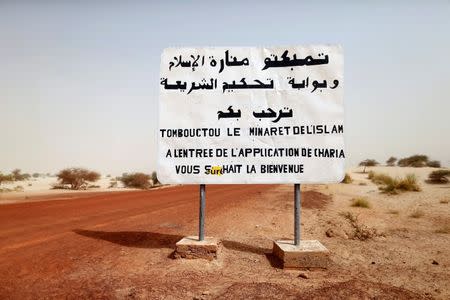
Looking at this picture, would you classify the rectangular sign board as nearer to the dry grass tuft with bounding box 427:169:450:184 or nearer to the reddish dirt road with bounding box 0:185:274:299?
the reddish dirt road with bounding box 0:185:274:299

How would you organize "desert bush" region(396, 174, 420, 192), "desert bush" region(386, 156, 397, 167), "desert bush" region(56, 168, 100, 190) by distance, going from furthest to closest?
"desert bush" region(386, 156, 397, 167)
"desert bush" region(56, 168, 100, 190)
"desert bush" region(396, 174, 420, 192)

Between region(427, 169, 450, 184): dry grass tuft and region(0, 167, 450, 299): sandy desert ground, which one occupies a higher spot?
region(0, 167, 450, 299): sandy desert ground

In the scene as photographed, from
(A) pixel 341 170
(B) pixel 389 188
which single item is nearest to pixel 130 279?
(A) pixel 341 170

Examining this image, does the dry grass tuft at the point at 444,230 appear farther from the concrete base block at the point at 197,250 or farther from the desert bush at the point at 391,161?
the desert bush at the point at 391,161

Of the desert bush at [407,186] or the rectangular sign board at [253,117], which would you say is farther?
the desert bush at [407,186]

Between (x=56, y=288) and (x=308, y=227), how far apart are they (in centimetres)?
650

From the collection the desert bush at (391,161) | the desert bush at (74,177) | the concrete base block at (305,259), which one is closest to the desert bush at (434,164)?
the desert bush at (391,161)

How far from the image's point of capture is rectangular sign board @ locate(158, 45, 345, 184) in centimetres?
621

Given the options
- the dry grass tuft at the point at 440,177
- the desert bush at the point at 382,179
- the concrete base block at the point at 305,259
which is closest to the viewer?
the concrete base block at the point at 305,259

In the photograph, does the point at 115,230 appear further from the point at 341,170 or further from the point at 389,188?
the point at 389,188

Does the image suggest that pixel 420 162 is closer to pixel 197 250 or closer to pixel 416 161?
pixel 416 161

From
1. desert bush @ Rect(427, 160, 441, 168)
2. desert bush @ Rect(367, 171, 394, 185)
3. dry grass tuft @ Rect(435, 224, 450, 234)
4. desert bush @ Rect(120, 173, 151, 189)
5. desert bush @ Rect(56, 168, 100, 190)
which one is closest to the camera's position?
dry grass tuft @ Rect(435, 224, 450, 234)

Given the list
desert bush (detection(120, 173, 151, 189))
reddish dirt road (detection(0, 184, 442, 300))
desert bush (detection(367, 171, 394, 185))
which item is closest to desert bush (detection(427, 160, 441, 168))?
desert bush (detection(367, 171, 394, 185))

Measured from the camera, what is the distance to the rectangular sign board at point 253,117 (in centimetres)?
621
